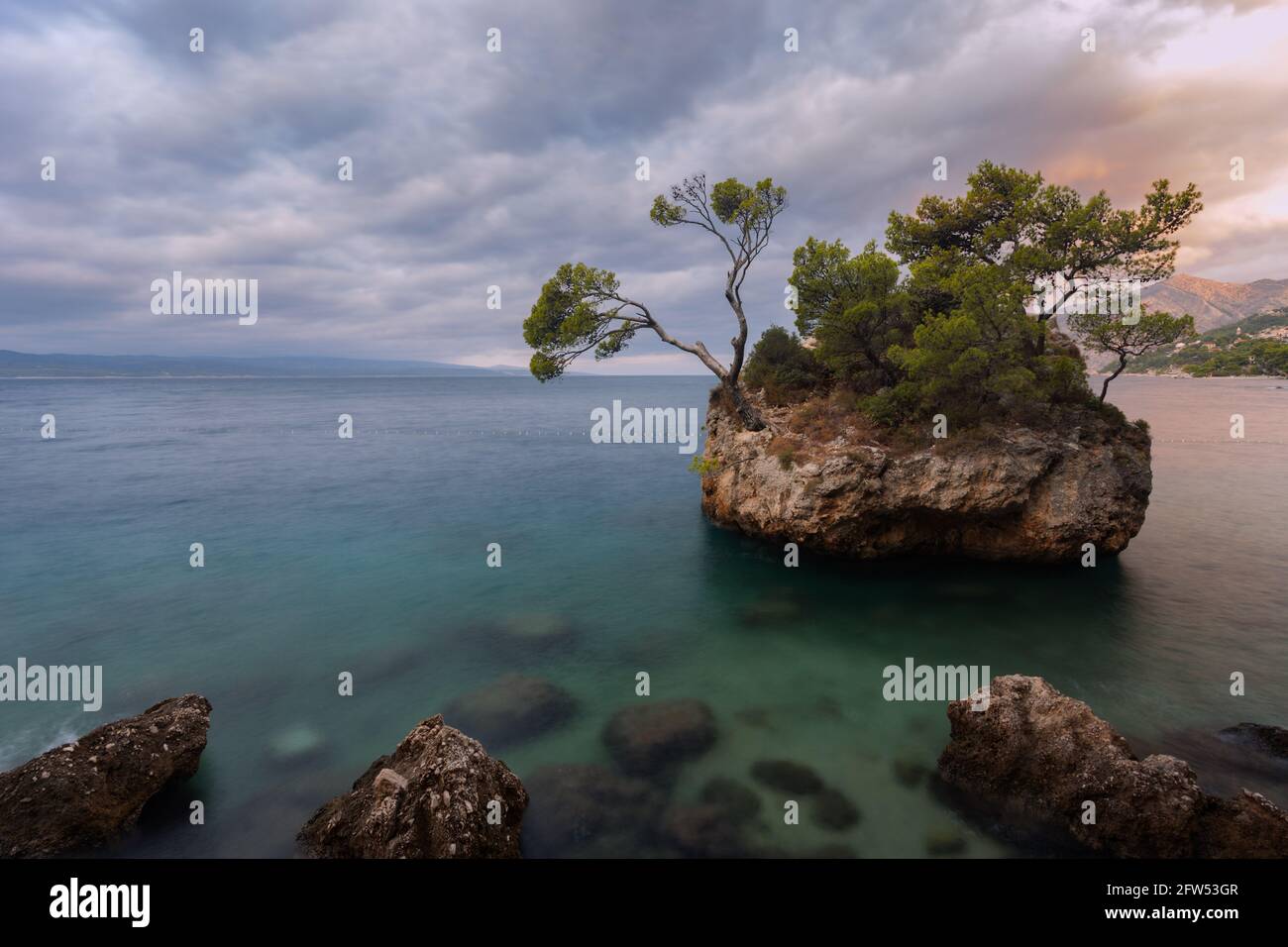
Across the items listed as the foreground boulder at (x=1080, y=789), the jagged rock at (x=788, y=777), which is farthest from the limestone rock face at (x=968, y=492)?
the jagged rock at (x=788, y=777)

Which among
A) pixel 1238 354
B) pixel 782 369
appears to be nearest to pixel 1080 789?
pixel 782 369

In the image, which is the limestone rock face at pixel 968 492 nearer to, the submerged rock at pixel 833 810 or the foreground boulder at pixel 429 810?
the submerged rock at pixel 833 810

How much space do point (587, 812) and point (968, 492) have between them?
1540cm

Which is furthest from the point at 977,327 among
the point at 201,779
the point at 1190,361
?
Result: the point at 1190,361

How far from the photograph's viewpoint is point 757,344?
26.5 meters

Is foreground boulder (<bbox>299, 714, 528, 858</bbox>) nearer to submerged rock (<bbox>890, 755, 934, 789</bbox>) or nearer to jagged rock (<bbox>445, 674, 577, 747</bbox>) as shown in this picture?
jagged rock (<bbox>445, 674, 577, 747</bbox>)

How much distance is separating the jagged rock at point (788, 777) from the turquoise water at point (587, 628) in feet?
0.88

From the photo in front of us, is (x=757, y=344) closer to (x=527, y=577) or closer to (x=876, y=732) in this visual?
(x=527, y=577)

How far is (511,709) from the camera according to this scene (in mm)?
12719

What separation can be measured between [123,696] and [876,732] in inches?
707

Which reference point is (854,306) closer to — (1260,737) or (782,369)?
(782,369)

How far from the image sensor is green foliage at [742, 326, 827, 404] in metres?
24.0

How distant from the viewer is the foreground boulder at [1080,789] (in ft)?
25.9

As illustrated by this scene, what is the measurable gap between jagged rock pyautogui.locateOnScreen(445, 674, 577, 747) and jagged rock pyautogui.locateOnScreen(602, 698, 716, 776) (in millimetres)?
1380
